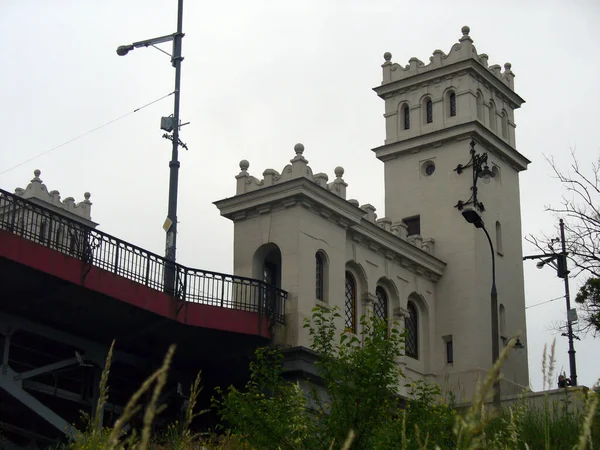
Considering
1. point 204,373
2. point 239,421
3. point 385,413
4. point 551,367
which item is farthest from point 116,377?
point 551,367

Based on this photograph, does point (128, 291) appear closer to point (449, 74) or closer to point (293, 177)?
point (293, 177)

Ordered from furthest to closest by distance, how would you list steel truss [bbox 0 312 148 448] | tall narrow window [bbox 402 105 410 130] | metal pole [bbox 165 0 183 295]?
tall narrow window [bbox 402 105 410 130]
metal pole [bbox 165 0 183 295]
steel truss [bbox 0 312 148 448]

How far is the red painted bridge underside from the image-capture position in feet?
76.8

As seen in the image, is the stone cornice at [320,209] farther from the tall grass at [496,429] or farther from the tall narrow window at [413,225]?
the tall grass at [496,429]

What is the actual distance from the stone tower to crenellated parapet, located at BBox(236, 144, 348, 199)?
760cm

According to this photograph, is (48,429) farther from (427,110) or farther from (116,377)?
(427,110)

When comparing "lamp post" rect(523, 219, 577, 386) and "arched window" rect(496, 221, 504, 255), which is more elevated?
"arched window" rect(496, 221, 504, 255)

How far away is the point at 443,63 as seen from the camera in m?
42.6

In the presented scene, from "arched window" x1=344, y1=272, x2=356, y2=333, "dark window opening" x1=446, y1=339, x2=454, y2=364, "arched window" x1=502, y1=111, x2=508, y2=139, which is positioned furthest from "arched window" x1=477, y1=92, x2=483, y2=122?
"arched window" x1=344, y1=272, x2=356, y2=333

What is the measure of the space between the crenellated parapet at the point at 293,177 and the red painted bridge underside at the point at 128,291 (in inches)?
→ 201

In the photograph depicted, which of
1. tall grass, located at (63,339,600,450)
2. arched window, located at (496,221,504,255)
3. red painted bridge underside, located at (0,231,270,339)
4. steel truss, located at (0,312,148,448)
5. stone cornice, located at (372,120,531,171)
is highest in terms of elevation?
stone cornice, located at (372,120,531,171)

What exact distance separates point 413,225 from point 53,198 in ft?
48.7

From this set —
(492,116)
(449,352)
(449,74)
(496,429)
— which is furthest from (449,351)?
(496,429)

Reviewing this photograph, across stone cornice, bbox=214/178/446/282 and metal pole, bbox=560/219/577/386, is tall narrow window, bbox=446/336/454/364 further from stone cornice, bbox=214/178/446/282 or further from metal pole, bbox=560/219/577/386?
metal pole, bbox=560/219/577/386
